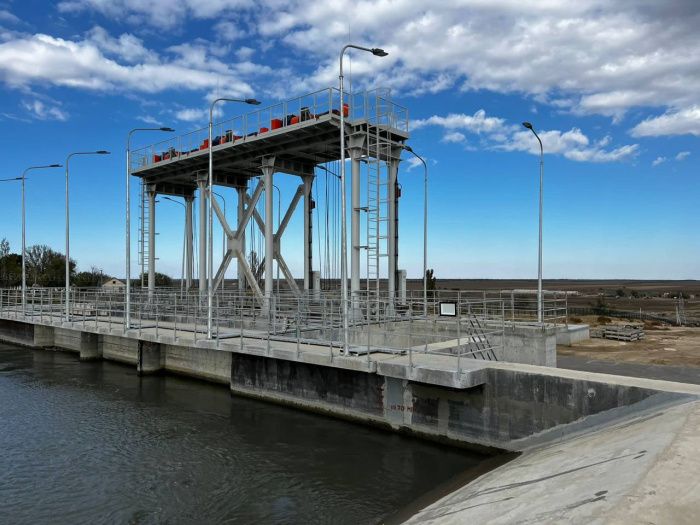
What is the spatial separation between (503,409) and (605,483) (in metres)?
5.49

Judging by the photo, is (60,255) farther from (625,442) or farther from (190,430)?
(625,442)

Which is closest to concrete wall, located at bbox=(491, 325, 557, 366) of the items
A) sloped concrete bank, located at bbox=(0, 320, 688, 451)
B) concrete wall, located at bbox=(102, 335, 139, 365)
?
sloped concrete bank, located at bbox=(0, 320, 688, 451)

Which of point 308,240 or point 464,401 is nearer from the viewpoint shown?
point 464,401

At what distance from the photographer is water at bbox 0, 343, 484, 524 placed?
9.09 meters

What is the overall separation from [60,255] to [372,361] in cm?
7419

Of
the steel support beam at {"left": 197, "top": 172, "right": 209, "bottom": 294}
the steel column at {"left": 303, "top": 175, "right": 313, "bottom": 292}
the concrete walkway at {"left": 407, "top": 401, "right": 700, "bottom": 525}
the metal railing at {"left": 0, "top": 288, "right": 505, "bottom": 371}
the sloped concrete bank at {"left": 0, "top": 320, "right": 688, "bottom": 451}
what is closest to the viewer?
the concrete walkway at {"left": 407, "top": 401, "right": 700, "bottom": 525}

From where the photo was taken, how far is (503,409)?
10961mm

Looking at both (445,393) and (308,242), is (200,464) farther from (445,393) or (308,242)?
(308,242)

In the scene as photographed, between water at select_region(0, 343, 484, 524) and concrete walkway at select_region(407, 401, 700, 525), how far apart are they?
2350 mm

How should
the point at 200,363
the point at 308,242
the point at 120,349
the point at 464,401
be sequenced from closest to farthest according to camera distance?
the point at 464,401, the point at 200,363, the point at 120,349, the point at 308,242

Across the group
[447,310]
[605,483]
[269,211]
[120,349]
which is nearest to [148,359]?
[120,349]

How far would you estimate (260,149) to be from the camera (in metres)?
22.4

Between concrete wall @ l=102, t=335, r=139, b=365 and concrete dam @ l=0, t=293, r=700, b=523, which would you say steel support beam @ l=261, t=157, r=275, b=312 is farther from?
concrete wall @ l=102, t=335, r=139, b=365

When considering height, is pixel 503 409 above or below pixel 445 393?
below
